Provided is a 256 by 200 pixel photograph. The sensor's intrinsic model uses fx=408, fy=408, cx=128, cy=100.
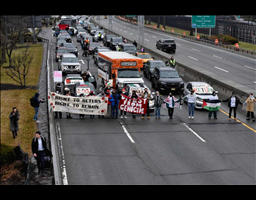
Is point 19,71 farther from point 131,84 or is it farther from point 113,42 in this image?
point 113,42

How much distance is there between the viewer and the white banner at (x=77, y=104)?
21.2m

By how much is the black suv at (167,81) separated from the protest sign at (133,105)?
6610 millimetres

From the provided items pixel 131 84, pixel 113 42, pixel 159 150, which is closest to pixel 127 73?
pixel 131 84

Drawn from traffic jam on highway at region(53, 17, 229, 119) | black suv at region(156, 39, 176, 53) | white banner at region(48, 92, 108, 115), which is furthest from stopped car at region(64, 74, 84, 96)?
black suv at region(156, 39, 176, 53)

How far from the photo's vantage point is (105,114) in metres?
22.0

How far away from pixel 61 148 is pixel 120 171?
11.5ft

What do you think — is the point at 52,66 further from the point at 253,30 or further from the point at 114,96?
the point at 253,30

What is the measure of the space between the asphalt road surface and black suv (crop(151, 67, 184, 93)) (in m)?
5.55

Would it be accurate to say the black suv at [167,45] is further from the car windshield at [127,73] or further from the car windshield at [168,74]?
the car windshield at [127,73]

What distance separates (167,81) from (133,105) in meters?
7.14

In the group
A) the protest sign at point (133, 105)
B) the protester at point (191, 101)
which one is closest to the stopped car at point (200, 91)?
the protester at point (191, 101)

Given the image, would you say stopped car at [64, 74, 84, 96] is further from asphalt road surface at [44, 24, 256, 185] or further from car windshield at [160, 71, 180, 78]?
car windshield at [160, 71, 180, 78]

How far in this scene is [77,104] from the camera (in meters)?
21.3
